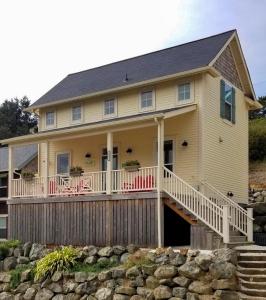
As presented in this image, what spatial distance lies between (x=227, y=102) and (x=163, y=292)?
9607 mm

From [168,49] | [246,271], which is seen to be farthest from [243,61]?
[246,271]

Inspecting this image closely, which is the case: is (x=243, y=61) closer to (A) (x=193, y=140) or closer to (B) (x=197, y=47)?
(B) (x=197, y=47)

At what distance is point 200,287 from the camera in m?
13.1

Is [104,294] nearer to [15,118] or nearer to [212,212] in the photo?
[212,212]

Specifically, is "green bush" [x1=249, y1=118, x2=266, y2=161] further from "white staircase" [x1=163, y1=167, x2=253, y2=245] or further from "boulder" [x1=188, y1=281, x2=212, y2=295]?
"boulder" [x1=188, y1=281, x2=212, y2=295]

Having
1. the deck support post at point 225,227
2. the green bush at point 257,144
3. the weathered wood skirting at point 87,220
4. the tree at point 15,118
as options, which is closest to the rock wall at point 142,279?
the weathered wood skirting at point 87,220

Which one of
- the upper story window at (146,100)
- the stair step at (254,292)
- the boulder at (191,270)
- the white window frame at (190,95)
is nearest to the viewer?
the stair step at (254,292)

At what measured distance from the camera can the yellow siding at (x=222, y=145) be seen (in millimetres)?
19062

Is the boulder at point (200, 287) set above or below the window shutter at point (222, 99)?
below

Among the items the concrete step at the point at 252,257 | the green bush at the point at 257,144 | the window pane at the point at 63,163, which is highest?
the green bush at the point at 257,144

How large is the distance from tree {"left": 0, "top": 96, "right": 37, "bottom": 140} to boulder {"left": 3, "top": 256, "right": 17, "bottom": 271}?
38282 millimetres

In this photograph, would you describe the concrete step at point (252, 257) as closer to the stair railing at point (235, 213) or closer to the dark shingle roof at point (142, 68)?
the stair railing at point (235, 213)

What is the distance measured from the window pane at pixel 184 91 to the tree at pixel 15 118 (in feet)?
127

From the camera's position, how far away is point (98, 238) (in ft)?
58.7
